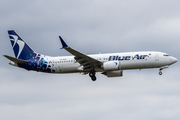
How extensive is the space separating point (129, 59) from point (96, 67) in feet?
18.9

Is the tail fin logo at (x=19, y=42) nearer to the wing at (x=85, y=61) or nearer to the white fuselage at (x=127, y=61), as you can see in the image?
the white fuselage at (x=127, y=61)

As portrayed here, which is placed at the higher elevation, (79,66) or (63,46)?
(63,46)

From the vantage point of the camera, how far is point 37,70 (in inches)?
2355

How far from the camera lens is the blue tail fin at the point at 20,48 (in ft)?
201

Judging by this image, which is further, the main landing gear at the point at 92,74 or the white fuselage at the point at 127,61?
the main landing gear at the point at 92,74

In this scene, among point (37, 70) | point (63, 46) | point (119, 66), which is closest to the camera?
point (63, 46)

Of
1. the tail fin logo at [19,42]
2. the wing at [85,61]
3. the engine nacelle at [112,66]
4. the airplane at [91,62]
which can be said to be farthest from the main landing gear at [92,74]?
the tail fin logo at [19,42]

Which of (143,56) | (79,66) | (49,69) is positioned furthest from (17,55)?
(143,56)

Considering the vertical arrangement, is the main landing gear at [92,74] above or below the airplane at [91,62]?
below

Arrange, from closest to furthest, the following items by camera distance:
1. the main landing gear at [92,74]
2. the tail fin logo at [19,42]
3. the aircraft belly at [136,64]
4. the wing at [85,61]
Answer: the wing at [85,61], the aircraft belly at [136,64], the main landing gear at [92,74], the tail fin logo at [19,42]

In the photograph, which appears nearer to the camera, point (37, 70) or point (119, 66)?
point (119, 66)

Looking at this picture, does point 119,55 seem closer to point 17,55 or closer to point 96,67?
point 96,67

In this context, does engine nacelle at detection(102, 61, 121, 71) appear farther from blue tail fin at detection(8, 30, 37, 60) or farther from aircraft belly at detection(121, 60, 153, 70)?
blue tail fin at detection(8, 30, 37, 60)

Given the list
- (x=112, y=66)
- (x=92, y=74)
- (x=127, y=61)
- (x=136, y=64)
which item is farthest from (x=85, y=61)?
(x=136, y=64)
